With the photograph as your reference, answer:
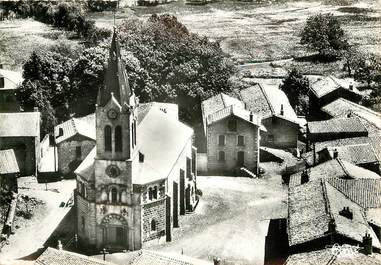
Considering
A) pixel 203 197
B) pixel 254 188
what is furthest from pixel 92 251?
pixel 254 188

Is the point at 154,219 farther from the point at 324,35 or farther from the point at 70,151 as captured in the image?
the point at 324,35

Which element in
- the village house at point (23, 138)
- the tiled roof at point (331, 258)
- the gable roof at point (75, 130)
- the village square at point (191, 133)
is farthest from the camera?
Result: the gable roof at point (75, 130)

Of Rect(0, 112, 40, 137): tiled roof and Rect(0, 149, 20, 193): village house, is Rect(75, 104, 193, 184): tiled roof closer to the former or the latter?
Rect(0, 149, 20, 193): village house

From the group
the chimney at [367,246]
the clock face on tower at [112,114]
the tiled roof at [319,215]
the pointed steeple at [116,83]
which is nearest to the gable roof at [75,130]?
the clock face on tower at [112,114]

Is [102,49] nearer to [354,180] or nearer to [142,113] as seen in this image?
[142,113]

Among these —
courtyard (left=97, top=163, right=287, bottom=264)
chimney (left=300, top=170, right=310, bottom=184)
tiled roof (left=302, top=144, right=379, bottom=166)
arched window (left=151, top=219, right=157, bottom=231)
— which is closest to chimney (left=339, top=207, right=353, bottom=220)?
chimney (left=300, top=170, right=310, bottom=184)

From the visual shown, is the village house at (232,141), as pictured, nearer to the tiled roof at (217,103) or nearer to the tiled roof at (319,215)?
the tiled roof at (217,103)

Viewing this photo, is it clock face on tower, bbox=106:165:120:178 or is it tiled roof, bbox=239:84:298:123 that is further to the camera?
tiled roof, bbox=239:84:298:123
